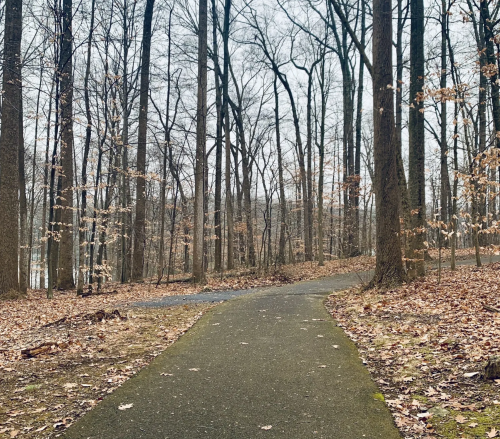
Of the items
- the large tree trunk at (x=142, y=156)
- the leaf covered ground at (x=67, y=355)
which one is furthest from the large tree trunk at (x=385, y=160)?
the large tree trunk at (x=142, y=156)

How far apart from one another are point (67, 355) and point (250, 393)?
297cm

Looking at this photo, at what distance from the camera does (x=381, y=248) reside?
8750mm

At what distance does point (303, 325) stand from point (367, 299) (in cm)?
222

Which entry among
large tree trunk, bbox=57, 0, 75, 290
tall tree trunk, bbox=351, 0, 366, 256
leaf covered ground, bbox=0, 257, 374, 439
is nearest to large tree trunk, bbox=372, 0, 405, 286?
leaf covered ground, bbox=0, 257, 374, 439

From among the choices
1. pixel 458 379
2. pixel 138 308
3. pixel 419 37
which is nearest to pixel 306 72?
pixel 419 37

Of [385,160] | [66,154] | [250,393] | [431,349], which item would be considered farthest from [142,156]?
[431,349]

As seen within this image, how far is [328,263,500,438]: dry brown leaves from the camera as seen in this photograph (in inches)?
119

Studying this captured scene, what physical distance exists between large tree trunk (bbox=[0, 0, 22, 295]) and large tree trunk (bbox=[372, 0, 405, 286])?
10.7 meters

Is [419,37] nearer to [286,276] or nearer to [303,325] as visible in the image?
[303,325]

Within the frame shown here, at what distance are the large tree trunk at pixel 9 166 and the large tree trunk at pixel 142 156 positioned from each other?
193 inches

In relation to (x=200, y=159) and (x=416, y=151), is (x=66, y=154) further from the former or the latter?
(x=416, y=151)

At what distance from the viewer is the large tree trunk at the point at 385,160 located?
8.66m

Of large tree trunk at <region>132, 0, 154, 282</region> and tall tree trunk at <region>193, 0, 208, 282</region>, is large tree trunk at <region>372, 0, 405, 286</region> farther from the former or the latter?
large tree trunk at <region>132, 0, 154, 282</region>

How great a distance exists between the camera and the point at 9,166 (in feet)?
38.1
